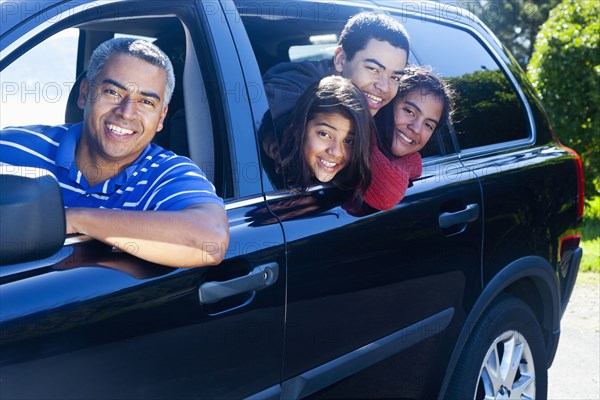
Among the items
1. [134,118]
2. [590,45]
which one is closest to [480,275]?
[134,118]

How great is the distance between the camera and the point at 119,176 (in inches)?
86.2

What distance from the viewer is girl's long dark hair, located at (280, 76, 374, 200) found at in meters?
2.42

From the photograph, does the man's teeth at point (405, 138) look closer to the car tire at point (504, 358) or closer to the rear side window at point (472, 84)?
the rear side window at point (472, 84)

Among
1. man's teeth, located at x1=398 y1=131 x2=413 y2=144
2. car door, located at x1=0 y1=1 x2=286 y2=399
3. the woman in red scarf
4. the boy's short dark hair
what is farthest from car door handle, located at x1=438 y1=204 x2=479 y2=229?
car door, located at x1=0 y1=1 x2=286 y2=399

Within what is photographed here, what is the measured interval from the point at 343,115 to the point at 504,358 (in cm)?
139

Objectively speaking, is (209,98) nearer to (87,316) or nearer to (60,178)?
(60,178)

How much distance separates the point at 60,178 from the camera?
220 centimetres

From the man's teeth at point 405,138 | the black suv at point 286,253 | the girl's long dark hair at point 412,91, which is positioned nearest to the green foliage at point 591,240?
the black suv at point 286,253

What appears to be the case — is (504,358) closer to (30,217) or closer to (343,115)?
(343,115)

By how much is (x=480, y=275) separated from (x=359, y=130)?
2.87 feet

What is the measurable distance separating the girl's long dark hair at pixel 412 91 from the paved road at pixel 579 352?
1.97 meters

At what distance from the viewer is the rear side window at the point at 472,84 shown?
3.21 meters

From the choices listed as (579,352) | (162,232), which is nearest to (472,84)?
(162,232)

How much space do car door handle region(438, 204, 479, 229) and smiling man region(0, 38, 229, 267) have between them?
1.03m
